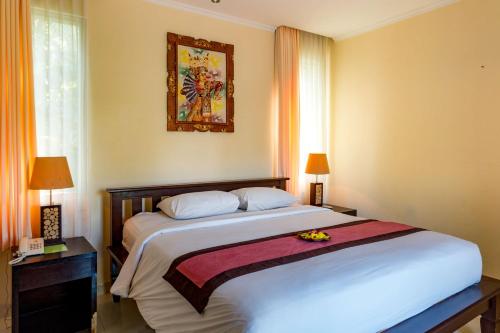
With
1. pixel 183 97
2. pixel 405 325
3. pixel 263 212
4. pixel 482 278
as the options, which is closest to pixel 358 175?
pixel 263 212

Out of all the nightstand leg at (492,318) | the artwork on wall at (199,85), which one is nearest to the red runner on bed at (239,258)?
the nightstand leg at (492,318)

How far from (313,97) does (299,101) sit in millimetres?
300

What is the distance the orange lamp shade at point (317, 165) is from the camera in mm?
3770

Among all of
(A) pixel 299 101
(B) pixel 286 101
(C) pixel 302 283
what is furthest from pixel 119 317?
(A) pixel 299 101

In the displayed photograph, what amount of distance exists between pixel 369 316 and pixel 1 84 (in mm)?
2719

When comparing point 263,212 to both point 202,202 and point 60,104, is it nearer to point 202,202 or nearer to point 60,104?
point 202,202

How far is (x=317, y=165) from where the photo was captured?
3779 millimetres

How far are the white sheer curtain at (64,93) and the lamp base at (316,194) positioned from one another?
2.36 meters

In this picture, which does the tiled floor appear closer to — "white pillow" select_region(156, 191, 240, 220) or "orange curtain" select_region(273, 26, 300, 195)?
"white pillow" select_region(156, 191, 240, 220)

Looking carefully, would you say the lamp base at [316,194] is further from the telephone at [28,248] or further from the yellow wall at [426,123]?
the telephone at [28,248]

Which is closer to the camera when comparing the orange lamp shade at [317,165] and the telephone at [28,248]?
the telephone at [28,248]

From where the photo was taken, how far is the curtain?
151 inches

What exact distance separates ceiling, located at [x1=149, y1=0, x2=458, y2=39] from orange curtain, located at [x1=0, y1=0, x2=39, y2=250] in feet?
3.91

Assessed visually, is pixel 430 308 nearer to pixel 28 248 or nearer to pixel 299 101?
pixel 28 248
